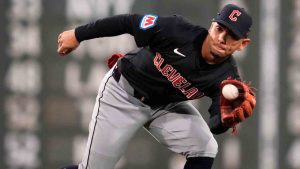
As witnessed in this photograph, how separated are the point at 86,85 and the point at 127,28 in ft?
5.77

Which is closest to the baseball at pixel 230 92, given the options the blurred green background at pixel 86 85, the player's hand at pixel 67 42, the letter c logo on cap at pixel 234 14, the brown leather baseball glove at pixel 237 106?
the brown leather baseball glove at pixel 237 106

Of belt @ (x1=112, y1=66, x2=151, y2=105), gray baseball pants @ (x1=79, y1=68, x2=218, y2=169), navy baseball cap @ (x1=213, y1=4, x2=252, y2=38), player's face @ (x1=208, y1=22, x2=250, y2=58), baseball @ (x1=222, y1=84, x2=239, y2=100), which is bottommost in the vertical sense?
gray baseball pants @ (x1=79, y1=68, x2=218, y2=169)

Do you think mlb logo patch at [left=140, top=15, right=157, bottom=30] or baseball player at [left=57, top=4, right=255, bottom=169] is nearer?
baseball player at [left=57, top=4, right=255, bottom=169]

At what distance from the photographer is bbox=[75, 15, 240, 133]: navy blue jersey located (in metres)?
3.19

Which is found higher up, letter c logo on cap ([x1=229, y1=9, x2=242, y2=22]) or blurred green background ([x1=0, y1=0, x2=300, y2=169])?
letter c logo on cap ([x1=229, y1=9, x2=242, y2=22])

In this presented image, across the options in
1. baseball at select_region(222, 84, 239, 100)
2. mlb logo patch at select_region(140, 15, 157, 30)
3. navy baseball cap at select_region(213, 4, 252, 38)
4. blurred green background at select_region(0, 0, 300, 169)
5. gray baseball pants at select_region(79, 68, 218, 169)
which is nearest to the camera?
baseball at select_region(222, 84, 239, 100)

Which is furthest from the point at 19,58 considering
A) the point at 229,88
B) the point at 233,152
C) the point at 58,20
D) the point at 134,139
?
the point at 229,88

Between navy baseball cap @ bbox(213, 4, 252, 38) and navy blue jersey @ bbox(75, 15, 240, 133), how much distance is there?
0.18 meters

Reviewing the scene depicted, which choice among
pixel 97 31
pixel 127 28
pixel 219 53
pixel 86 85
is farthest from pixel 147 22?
pixel 86 85

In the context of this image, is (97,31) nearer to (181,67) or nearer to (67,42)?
(67,42)

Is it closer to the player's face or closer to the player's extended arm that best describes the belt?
the player's extended arm

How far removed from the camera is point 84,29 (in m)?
3.22

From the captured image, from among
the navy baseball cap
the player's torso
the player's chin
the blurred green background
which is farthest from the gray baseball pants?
the blurred green background

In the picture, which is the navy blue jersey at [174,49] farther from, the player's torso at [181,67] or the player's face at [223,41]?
the player's face at [223,41]
